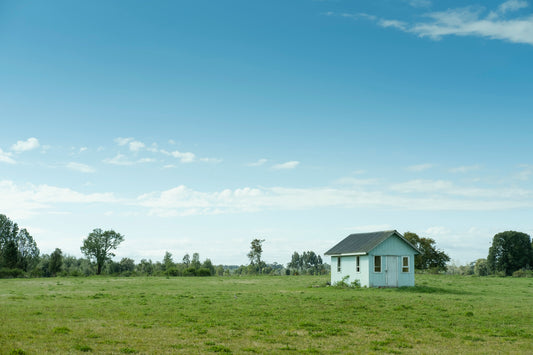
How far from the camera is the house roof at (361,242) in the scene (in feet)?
133

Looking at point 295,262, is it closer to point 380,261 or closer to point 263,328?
point 380,261

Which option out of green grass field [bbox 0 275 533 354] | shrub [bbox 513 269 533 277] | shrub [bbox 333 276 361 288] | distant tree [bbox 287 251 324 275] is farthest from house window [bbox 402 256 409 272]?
distant tree [bbox 287 251 324 275]

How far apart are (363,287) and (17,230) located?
81.3 meters

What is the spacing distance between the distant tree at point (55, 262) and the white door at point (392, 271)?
7602cm

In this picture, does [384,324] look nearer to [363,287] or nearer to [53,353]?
[53,353]

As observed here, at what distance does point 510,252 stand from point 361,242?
5950 cm

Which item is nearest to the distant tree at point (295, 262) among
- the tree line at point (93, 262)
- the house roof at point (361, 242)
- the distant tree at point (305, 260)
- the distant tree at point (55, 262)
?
the distant tree at point (305, 260)

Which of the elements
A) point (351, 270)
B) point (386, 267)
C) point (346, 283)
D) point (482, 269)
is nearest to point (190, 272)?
point (346, 283)

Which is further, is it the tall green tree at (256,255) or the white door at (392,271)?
the tall green tree at (256,255)

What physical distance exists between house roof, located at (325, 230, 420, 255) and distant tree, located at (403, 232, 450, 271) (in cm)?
3546

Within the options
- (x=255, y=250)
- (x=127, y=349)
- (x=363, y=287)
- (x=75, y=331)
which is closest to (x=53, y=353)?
(x=127, y=349)

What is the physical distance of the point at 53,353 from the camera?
37.9 ft

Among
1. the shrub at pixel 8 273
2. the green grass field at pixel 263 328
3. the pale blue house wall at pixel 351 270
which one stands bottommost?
the shrub at pixel 8 273

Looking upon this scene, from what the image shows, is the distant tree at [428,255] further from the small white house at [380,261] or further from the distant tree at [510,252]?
the small white house at [380,261]
